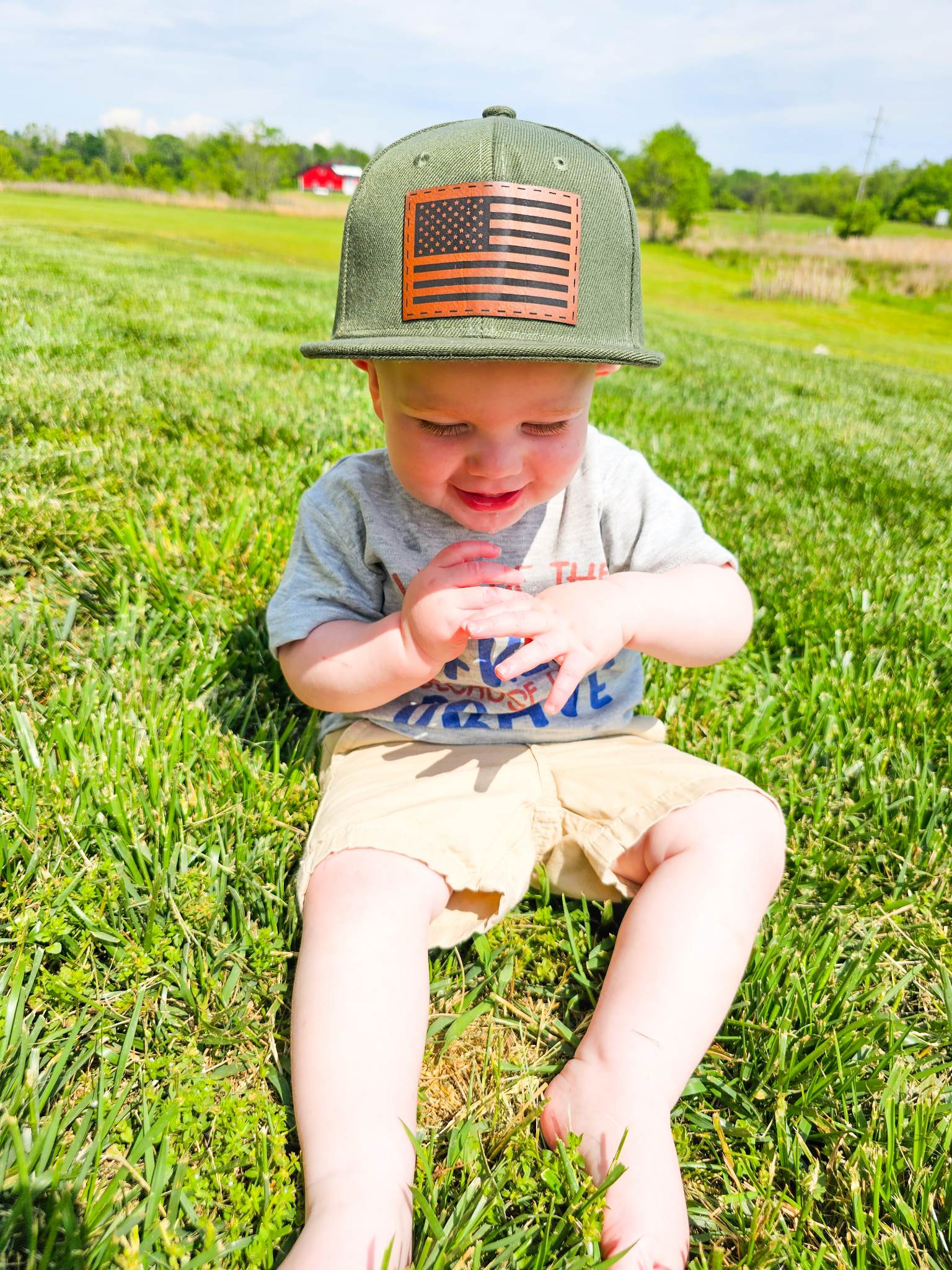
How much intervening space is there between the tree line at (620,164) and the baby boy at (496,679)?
167 ft

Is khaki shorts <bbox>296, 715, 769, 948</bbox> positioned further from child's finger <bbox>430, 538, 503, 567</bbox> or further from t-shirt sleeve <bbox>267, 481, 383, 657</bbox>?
child's finger <bbox>430, 538, 503, 567</bbox>

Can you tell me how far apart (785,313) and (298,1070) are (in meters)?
28.0

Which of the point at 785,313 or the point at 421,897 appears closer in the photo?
the point at 421,897

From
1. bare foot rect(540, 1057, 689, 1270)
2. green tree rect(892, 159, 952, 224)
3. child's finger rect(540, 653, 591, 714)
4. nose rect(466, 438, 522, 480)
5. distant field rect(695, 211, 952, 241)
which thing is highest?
green tree rect(892, 159, 952, 224)

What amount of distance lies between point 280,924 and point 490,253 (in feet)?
4.27

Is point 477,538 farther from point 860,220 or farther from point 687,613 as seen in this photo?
point 860,220

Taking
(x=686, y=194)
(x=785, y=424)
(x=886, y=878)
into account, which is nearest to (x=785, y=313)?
(x=785, y=424)

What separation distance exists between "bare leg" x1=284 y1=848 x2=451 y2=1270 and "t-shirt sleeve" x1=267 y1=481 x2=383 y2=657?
56 centimetres

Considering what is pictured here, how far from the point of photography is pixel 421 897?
164cm

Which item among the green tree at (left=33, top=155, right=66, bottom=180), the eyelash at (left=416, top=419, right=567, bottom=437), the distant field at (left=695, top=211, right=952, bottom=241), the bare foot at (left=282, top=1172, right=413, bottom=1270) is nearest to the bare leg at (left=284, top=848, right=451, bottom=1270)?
the bare foot at (left=282, top=1172, right=413, bottom=1270)

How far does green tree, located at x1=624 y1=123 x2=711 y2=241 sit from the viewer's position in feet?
197

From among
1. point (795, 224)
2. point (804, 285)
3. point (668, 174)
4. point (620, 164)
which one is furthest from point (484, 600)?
point (795, 224)

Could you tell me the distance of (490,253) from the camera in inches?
53.5

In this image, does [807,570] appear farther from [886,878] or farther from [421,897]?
[421,897]
